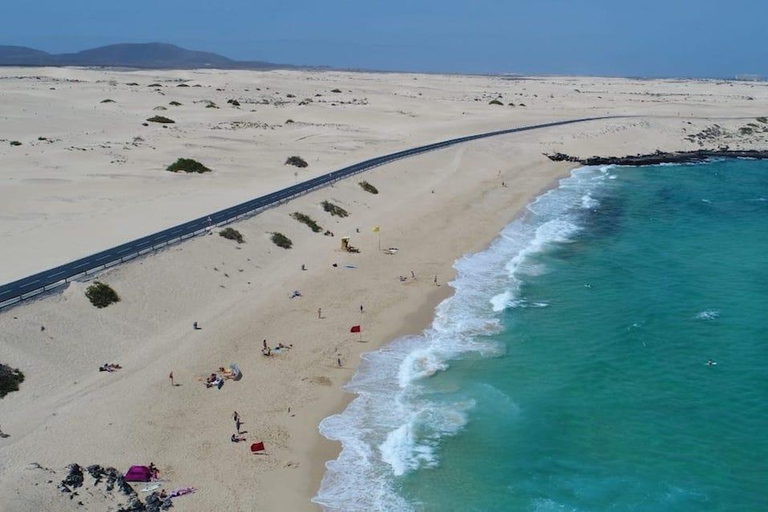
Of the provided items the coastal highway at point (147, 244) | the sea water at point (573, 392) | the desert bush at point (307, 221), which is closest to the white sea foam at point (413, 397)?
the sea water at point (573, 392)

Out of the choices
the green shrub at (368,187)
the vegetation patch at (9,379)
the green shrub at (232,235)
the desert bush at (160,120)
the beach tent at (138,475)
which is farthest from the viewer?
the desert bush at (160,120)

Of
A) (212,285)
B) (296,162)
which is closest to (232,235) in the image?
(212,285)

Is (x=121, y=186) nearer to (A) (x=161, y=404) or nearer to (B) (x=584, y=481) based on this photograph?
(A) (x=161, y=404)

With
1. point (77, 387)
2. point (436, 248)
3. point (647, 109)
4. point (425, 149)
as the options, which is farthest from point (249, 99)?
point (77, 387)

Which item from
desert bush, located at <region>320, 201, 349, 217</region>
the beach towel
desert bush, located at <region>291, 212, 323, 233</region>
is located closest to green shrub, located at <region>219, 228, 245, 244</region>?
desert bush, located at <region>291, 212, 323, 233</region>

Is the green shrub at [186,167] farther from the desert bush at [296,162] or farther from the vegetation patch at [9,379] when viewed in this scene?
the vegetation patch at [9,379]

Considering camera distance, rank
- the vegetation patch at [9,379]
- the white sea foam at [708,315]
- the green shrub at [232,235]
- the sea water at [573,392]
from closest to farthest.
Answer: the sea water at [573,392], the vegetation patch at [9,379], the white sea foam at [708,315], the green shrub at [232,235]

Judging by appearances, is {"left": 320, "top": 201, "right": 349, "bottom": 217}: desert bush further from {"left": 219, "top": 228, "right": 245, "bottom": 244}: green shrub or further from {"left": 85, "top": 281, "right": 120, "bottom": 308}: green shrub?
{"left": 85, "top": 281, "right": 120, "bottom": 308}: green shrub

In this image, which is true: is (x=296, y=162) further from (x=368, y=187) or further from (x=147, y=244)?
(x=147, y=244)
